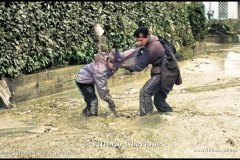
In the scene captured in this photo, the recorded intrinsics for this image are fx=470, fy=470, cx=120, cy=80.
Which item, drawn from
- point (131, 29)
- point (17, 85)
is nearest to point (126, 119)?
point (17, 85)

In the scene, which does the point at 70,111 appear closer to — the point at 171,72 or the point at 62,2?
the point at 171,72

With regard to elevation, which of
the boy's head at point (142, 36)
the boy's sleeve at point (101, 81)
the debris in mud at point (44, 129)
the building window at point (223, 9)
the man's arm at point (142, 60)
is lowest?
the building window at point (223, 9)

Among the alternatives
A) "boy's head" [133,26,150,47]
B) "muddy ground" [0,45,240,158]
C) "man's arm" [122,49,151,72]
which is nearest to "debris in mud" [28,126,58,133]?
"muddy ground" [0,45,240,158]

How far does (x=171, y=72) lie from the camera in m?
7.39

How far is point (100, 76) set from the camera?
7.36 m

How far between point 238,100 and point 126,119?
267 cm

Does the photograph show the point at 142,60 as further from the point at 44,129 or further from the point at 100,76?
the point at 44,129

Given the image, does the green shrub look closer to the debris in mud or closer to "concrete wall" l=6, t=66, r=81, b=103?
"concrete wall" l=6, t=66, r=81, b=103

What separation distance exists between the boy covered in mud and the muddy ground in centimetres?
27

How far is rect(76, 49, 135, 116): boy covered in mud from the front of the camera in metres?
7.37

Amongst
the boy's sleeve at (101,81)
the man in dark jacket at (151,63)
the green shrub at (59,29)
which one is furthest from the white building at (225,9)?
the boy's sleeve at (101,81)

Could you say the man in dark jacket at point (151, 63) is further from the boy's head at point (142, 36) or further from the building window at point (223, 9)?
the building window at point (223, 9)

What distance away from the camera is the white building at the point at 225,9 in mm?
32344

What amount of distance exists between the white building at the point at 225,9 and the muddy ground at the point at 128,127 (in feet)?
72.9
